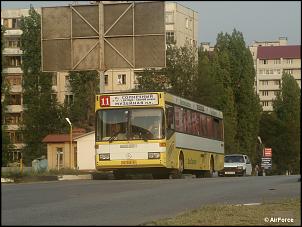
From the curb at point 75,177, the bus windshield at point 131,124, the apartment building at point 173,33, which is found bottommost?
the curb at point 75,177

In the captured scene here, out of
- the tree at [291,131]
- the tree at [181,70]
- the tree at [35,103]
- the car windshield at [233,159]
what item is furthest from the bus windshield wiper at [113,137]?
the tree at [35,103]

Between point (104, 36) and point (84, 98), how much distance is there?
1733 inches

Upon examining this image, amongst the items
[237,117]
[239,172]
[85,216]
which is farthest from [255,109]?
[85,216]

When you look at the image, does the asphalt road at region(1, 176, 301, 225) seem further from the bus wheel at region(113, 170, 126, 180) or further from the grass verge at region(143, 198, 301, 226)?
the bus wheel at region(113, 170, 126, 180)

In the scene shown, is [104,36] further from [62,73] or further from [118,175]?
[62,73]

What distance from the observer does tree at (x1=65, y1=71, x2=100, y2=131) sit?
251 feet

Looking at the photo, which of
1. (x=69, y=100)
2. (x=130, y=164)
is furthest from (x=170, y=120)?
(x=69, y=100)

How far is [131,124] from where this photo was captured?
28453mm

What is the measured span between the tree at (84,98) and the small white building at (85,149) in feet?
68.3

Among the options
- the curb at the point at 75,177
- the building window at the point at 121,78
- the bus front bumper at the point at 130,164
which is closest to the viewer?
the bus front bumper at the point at 130,164

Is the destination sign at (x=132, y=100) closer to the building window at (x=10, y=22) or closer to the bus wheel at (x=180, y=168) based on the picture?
the bus wheel at (x=180, y=168)

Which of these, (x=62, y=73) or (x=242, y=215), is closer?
(x=242, y=215)

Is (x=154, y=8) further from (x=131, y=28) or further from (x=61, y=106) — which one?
(x=61, y=106)

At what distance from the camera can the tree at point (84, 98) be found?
Answer: 76438mm
